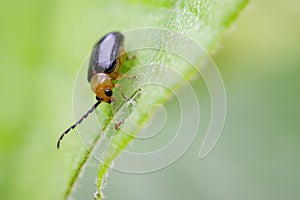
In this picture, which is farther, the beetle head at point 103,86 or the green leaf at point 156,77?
the beetle head at point 103,86

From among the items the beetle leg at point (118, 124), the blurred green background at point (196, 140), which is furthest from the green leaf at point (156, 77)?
the blurred green background at point (196, 140)

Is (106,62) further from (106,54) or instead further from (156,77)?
(156,77)

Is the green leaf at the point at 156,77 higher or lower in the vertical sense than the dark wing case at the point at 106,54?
lower

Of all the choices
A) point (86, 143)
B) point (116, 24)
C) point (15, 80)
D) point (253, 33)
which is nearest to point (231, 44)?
point (253, 33)

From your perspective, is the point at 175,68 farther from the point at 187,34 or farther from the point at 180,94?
the point at 180,94

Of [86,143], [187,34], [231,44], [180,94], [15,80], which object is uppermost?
[231,44]

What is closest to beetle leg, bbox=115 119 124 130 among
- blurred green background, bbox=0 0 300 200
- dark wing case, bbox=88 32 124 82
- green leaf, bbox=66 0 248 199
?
green leaf, bbox=66 0 248 199

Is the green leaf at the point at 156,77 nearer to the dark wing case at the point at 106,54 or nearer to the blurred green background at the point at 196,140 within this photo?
the blurred green background at the point at 196,140
